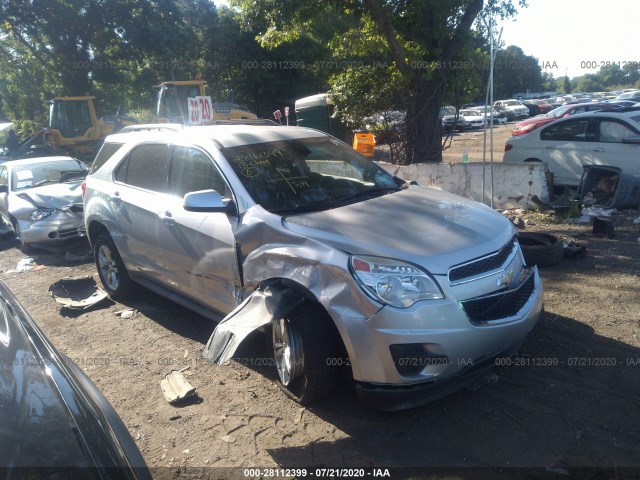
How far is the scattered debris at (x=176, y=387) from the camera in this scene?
424 cm

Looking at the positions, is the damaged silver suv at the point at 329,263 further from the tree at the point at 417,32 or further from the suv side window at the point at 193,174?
the tree at the point at 417,32

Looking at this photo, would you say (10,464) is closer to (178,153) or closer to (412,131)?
(178,153)

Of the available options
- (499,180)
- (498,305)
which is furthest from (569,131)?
(498,305)

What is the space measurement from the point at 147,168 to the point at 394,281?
3181mm

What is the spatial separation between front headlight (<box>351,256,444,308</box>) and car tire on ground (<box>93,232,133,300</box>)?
3.59 m

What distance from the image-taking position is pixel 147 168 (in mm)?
5594

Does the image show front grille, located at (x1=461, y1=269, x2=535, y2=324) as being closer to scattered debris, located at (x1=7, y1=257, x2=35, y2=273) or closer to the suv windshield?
the suv windshield

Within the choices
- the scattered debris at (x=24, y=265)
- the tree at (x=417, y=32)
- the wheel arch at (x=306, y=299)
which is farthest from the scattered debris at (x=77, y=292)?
the tree at (x=417, y=32)

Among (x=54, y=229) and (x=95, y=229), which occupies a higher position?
(x=95, y=229)

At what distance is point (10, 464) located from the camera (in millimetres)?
1740

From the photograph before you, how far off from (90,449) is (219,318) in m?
2.69

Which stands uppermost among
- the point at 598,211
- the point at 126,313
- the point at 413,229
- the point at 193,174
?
the point at 193,174

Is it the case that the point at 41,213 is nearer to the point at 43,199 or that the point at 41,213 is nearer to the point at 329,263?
the point at 43,199

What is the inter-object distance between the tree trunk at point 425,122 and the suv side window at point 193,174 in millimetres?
6462
